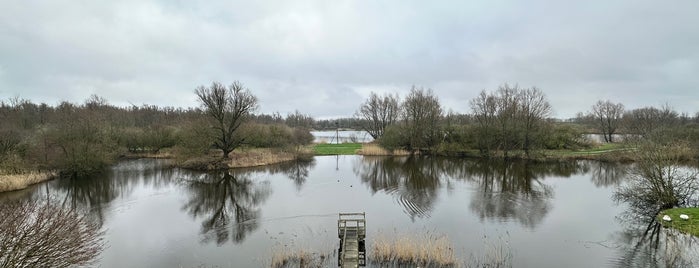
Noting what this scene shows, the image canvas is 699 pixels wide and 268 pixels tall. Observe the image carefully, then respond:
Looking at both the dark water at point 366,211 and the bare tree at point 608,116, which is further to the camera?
the bare tree at point 608,116

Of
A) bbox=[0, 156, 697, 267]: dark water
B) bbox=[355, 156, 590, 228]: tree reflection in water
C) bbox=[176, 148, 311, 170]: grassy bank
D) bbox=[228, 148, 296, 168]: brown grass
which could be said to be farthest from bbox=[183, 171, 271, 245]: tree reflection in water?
bbox=[355, 156, 590, 228]: tree reflection in water

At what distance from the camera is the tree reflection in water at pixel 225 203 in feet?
46.7

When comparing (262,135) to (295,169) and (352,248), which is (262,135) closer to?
(295,169)

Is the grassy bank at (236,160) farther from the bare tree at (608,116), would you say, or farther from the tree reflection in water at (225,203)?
the bare tree at (608,116)

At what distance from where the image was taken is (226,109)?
32.9 m

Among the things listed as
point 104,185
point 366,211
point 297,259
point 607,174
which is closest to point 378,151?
point 607,174

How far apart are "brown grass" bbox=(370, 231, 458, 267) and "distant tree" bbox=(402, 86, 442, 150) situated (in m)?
33.4

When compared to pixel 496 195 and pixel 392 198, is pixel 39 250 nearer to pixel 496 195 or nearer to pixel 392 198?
pixel 392 198

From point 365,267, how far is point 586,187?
18817 millimetres

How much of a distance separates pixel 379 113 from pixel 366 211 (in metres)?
43.8

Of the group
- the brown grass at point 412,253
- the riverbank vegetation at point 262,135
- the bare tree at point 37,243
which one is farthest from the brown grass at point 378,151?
the bare tree at point 37,243

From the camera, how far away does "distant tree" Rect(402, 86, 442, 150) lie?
44031mm

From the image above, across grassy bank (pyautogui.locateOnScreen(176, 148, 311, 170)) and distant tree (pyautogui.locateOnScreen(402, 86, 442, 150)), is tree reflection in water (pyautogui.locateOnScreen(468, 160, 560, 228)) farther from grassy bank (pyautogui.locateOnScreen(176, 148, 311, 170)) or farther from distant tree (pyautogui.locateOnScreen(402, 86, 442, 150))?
grassy bank (pyautogui.locateOnScreen(176, 148, 311, 170))

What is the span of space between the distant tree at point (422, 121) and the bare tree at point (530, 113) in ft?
31.8
